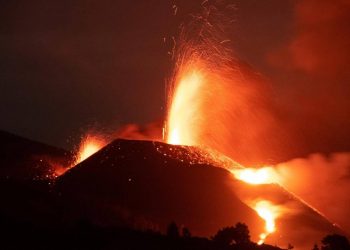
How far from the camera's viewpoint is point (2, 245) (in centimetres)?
3659

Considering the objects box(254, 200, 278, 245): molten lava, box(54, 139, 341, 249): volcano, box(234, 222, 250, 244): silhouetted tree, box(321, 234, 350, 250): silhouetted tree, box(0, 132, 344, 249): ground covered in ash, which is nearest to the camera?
box(0, 132, 344, 249): ground covered in ash

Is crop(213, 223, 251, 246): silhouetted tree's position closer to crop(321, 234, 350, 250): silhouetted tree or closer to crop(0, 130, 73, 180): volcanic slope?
crop(321, 234, 350, 250): silhouetted tree

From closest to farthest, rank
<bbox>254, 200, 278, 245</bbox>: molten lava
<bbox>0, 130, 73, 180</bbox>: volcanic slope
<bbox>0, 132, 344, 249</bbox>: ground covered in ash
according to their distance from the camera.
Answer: <bbox>0, 132, 344, 249</bbox>: ground covered in ash → <bbox>254, 200, 278, 245</bbox>: molten lava → <bbox>0, 130, 73, 180</bbox>: volcanic slope

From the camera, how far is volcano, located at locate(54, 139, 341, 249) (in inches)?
2115

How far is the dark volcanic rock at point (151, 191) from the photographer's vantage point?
53.5 metres

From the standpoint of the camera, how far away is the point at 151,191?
199 feet

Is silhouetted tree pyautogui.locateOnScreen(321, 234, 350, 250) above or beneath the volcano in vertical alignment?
beneath

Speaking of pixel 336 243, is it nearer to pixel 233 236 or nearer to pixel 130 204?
pixel 233 236

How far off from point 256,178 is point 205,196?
1006 centimetres

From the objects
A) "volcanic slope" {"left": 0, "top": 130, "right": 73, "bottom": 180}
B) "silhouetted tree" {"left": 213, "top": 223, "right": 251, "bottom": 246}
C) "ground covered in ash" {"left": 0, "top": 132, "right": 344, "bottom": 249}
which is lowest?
"silhouetted tree" {"left": 213, "top": 223, "right": 251, "bottom": 246}

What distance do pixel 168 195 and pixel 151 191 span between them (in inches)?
70.9

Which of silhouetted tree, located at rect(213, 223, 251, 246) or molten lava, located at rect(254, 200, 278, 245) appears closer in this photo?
silhouetted tree, located at rect(213, 223, 251, 246)

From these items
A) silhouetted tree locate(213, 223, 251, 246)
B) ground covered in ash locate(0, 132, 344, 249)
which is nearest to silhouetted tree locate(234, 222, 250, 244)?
silhouetted tree locate(213, 223, 251, 246)

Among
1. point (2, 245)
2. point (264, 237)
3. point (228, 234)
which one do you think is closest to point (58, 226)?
point (2, 245)
